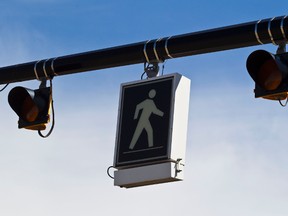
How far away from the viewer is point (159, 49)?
37.7ft

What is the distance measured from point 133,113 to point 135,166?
567 mm

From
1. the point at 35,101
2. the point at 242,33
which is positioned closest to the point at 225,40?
the point at 242,33

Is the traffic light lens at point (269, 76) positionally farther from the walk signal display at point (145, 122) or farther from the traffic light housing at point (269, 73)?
the walk signal display at point (145, 122)

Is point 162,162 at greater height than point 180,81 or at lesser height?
lesser

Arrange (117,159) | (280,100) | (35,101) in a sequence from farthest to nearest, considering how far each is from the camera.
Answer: (35,101)
(117,159)
(280,100)

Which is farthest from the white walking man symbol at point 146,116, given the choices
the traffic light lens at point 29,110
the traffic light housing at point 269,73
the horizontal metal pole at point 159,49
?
the traffic light lens at point 29,110

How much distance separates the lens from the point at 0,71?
12773mm

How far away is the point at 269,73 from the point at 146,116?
4.38ft

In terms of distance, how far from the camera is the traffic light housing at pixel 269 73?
10.5 metres

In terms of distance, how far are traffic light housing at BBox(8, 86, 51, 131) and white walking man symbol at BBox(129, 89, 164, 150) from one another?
1.22 meters

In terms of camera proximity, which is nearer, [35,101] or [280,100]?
[280,100]

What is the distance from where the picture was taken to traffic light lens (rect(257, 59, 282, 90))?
34.4 ft

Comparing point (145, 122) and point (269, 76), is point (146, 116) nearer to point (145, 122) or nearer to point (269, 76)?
point (145, 122)

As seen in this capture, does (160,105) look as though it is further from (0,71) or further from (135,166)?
(0,71)
